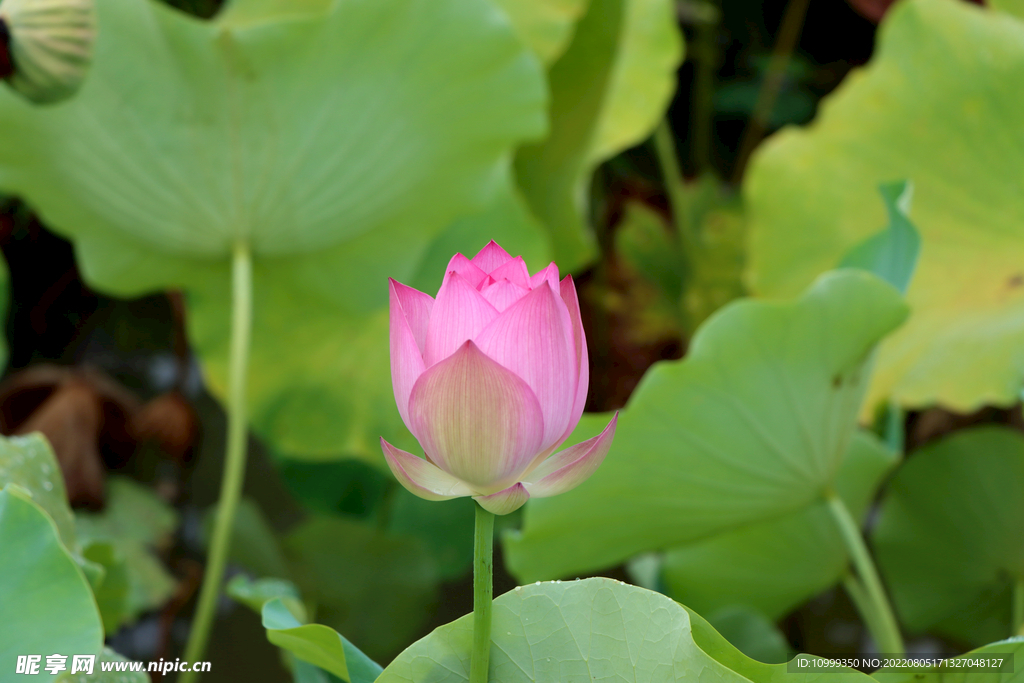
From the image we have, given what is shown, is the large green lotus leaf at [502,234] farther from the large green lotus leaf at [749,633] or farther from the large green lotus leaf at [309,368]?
the large green lotus leaf at [749,633]

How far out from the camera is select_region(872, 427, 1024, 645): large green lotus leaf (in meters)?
0.68

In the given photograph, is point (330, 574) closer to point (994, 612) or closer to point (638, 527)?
point (638, 527)

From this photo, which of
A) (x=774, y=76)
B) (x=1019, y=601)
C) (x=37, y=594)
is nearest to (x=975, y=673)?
(x=37, y=594)

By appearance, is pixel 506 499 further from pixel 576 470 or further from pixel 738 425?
pixel 738 425

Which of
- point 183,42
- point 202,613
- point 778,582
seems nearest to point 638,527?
point 778,582

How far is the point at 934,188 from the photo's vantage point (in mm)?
645

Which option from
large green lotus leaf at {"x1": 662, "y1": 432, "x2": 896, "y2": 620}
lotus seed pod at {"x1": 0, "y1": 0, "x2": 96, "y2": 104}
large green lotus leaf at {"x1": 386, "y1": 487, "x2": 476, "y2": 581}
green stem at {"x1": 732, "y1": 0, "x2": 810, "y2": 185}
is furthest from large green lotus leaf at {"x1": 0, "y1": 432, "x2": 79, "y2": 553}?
green stem at {"x1": 732, "y1": 0, "x2": 810, "y2": 185}

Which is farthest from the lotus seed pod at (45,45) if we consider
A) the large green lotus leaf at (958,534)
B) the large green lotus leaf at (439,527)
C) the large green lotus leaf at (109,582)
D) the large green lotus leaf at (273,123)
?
the large green lotus leaf at (958,534)

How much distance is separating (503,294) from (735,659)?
17cm

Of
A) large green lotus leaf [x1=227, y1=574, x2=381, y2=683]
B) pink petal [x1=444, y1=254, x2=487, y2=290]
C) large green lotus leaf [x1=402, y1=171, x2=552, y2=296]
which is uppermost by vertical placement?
pink petal [x1=444, y1=254, x2=487, y2=290]

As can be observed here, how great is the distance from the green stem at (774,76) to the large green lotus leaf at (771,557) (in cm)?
67

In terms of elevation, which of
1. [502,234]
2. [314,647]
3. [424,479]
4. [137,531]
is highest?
[424,479]

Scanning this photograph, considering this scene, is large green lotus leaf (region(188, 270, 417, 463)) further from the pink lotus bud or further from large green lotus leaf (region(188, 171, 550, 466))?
the pink lotus bud

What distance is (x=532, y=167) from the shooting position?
85cm
